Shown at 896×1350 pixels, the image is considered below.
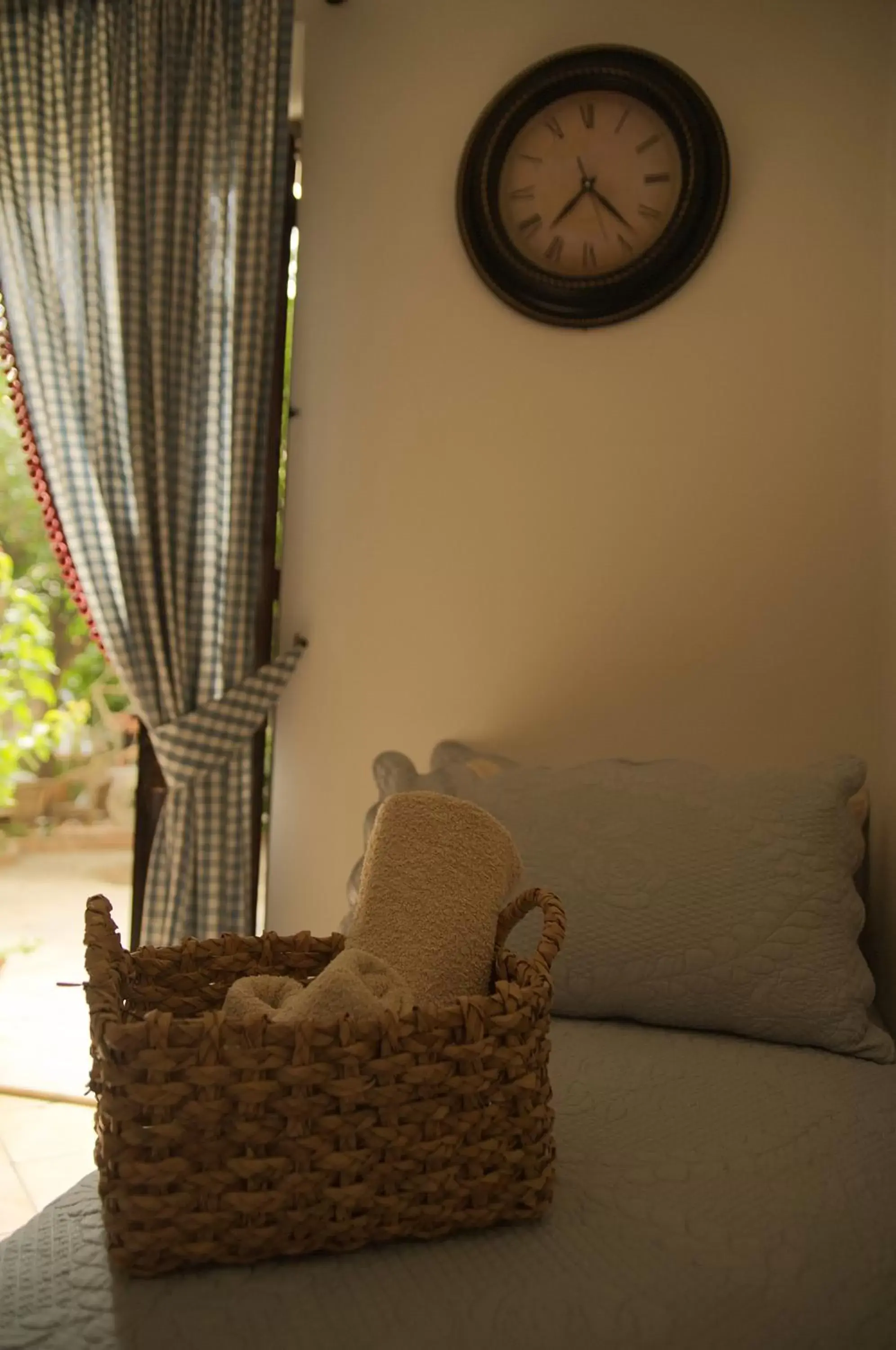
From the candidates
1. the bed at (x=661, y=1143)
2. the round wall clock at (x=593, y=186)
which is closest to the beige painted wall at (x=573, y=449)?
the round wall clock at (x=593, y=186)

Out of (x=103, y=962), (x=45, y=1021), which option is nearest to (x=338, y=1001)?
(x=103, y=962)

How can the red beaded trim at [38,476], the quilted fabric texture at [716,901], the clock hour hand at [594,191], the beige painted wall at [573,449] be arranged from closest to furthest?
the quilted fabric texture at [716,901] < the beige painted wall at [573,449] < the clock hour hand at [594,191] < the red beaded trim at [38,476]

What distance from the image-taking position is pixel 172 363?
8.05 ft

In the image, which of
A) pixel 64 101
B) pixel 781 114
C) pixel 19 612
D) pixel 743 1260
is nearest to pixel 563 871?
pixel 743 1260

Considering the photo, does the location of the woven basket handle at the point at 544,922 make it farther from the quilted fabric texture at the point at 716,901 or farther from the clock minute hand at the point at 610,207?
the clock minute hand at the point at 610,207

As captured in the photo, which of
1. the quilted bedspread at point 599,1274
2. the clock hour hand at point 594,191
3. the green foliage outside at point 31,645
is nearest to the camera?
the quilted bedspread at point 599,1274

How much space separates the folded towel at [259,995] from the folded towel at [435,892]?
0.35ft

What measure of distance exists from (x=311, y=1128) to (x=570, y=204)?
1846 mm

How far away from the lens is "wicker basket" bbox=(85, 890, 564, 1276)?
0.91 m

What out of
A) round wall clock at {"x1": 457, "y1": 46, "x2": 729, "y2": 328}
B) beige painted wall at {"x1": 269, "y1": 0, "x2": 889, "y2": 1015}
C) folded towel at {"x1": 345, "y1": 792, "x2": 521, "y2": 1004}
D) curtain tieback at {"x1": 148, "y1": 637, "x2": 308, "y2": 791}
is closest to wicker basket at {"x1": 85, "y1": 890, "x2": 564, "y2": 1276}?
folded towel at {"x1": 345, "y1": 792, "x2": 521, "y2": 1004}

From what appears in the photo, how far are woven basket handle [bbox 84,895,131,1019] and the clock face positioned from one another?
1.59m

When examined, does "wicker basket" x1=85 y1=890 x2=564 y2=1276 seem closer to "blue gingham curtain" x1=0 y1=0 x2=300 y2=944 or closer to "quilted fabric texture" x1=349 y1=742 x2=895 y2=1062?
"quilted fabric texture" x1=349 y1=742 x2=895 y2=1062

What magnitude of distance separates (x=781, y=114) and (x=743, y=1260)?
6.36ft

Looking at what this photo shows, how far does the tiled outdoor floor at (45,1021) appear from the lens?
2312 mm
